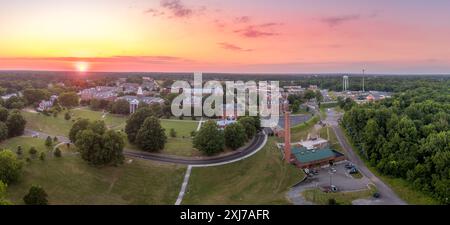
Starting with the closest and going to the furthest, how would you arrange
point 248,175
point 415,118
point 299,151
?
1. point 248,175
2. point 299,151
3. point 415,118

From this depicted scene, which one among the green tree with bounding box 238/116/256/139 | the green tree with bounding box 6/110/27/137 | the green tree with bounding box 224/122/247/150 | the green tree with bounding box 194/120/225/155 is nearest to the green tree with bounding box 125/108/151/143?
the green tree with bounding box 194/120/225/155

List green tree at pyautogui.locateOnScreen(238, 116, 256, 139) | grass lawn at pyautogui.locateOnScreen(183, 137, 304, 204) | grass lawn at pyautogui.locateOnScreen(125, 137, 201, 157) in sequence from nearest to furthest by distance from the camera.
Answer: grass lawn at pyautogui.locateOnScreen(183, 137, 304, 204)
grass lawn at pyautogui.locateOnScreen(125, 137, 201, 157)
green tree at pyautogui.locateOnScreen(238, 116, 256, 139)

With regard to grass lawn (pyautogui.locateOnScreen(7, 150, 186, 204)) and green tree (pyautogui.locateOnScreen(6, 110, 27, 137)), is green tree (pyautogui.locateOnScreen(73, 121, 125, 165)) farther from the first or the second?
green tree (pyautogui.locateOnScreen(6, 110, 27, 137))

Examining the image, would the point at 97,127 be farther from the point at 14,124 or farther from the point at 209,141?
the point at 14,124

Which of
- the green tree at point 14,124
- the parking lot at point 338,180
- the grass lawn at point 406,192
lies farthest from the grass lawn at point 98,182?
the grass lawn at point 406,192

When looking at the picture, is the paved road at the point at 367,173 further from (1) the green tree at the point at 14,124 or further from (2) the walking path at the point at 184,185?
(1) the green tree at the point at 14,124

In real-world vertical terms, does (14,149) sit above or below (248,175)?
above

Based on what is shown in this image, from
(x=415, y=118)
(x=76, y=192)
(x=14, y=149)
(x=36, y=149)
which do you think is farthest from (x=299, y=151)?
(x=14, y=149)
